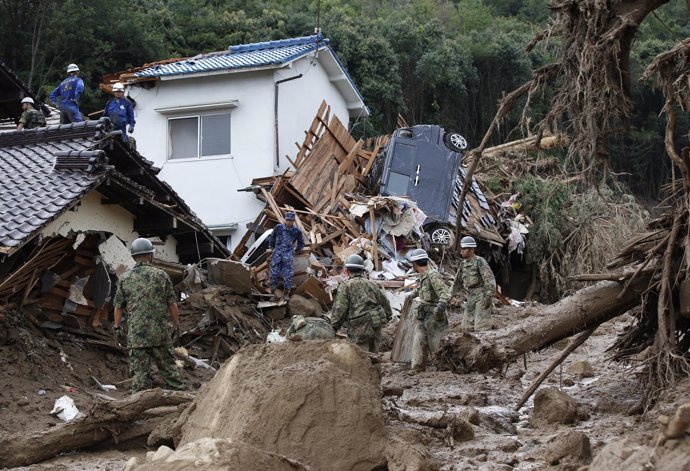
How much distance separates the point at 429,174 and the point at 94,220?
10.2 meters

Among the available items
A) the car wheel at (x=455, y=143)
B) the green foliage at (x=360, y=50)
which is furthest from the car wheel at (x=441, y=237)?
the green foliage at (x=360, y=50)

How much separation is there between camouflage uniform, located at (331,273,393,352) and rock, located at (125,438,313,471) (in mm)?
5276

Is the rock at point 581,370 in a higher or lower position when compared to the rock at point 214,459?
lower

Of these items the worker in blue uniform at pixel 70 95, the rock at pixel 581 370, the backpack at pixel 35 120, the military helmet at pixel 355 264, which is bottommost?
the rock at pixel 581 370

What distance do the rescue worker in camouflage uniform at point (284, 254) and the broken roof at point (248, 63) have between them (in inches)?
213

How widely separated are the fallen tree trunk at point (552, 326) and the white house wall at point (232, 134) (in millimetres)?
12345

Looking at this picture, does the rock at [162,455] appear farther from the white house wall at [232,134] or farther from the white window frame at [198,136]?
the white window frame at [198,136]

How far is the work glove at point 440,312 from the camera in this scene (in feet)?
37.2

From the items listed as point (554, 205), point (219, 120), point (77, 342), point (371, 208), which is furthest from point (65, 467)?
point (554, 205)

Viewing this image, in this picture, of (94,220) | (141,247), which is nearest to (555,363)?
(141,247)

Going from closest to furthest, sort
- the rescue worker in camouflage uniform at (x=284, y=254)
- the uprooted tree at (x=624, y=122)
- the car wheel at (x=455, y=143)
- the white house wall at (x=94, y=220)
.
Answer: the uprooted tree at (x=624, y=122) < the white house wall at (x=94, y=220) < the rescue worker in camouflage uniform at (x=284, y=254) < the car wheel at (x=455, y=143)

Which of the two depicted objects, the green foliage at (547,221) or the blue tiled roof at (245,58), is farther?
the green foliage at (547,221)

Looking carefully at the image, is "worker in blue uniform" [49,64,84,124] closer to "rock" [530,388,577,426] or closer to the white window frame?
the white window frame

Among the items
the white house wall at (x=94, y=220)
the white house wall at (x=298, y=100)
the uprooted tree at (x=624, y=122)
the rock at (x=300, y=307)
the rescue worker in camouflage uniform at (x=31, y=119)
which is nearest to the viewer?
the uprooted tree at (x=624, y=122)
